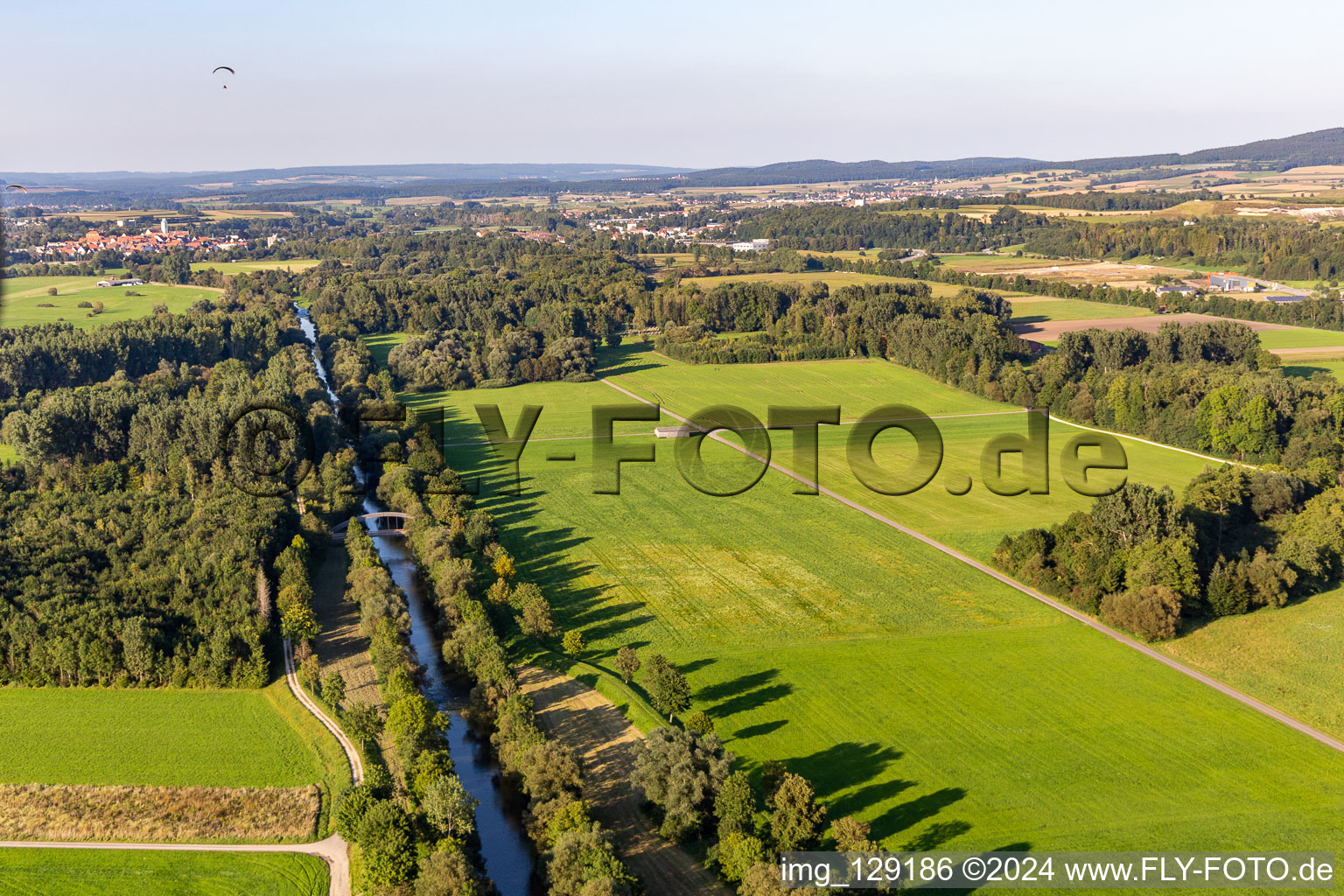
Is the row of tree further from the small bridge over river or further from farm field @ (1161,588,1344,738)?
the small bridge over river

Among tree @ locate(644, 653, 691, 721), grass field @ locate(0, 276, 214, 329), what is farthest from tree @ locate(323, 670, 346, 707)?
grass field @ locate(0, 276, 214, 329)

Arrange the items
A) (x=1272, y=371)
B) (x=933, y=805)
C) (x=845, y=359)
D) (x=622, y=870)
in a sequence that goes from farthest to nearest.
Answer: (x=845, y=359) → (x=1272, y=371) → (x=933, y=805) → (x=622, y=870)

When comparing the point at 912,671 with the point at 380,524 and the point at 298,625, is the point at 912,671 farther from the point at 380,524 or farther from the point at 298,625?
the point at 380,524

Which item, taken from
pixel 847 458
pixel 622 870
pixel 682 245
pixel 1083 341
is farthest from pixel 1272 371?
pixel 682 245

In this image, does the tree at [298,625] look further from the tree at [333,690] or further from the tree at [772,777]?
the tree at [772,777]

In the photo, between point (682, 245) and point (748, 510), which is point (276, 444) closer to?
point (748, 510)

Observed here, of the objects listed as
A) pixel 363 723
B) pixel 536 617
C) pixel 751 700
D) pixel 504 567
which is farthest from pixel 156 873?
pixel 504 567
